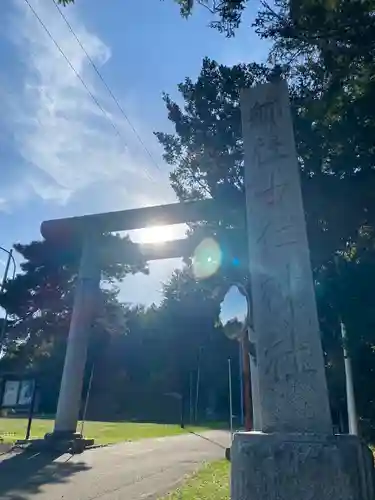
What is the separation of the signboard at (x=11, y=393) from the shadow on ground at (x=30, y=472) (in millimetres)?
2890

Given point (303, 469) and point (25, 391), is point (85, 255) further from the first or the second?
point (303, 469)

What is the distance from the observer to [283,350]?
107 inches

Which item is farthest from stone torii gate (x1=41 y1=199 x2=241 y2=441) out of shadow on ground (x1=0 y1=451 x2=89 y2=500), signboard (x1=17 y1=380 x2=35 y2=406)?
signboard (x1=17 y1=380 x2=35 y2=406)

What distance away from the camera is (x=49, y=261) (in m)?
14.1

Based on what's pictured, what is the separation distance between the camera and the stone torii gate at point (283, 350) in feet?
7.19

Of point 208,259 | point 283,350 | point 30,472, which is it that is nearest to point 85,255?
point 208,259

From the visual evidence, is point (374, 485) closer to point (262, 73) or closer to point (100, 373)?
point (262, 73)

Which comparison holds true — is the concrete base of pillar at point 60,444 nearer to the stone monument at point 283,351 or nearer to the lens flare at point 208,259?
the lens flare at point 208,259

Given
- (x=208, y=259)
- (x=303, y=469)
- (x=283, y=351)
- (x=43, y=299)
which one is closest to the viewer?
(x=303, y=469)

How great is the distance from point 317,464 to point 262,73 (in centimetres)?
608

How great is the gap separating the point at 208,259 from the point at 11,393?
7611mm

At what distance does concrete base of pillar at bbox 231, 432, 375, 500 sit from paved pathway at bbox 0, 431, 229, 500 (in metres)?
3.31

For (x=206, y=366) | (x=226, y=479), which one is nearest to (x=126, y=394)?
(x=206, y=366)

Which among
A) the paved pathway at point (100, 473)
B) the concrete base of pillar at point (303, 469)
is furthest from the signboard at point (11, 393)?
the concrete base of pillar at point (303, 469)
